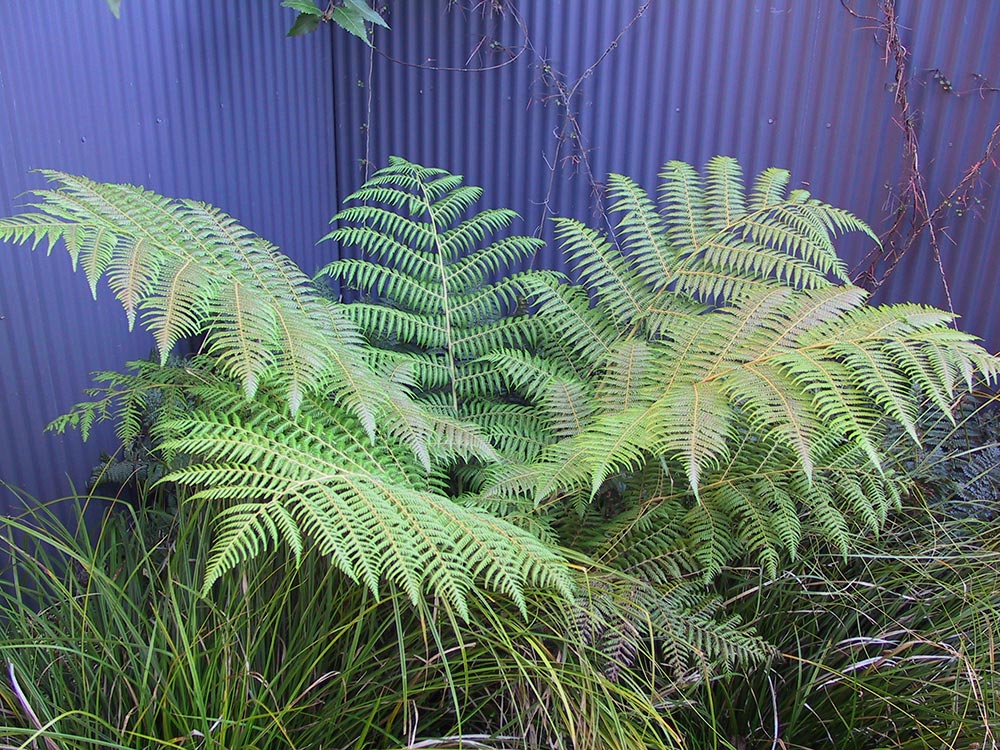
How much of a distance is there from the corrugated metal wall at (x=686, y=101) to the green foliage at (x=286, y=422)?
1.65 metres

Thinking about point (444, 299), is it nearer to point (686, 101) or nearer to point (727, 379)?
point (727, 379)

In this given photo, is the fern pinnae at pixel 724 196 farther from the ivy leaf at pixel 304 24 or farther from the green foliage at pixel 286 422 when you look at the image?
the ivy leaf at pixel 304 24

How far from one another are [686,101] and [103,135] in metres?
2.05

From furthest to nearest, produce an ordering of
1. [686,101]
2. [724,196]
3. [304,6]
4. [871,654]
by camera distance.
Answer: [686,101] → [304,6] → [724,196] → [871,654]

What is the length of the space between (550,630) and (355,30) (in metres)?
2.10

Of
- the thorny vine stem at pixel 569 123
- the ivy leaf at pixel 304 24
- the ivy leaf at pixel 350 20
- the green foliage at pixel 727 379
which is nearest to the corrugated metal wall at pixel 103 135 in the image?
the ivy leaf at pixel 304 24

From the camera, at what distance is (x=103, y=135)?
2213 millimetres

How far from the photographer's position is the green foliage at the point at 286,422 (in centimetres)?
135

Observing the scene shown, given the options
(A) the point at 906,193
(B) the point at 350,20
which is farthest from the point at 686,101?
(B) the point at 350,20

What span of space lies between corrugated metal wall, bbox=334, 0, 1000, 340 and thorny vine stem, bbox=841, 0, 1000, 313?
2 cm

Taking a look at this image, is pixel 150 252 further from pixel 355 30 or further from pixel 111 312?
pixel 355 30

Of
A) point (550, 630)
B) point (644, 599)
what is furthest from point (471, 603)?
point (644, 599)

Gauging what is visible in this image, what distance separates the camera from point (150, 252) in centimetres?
147

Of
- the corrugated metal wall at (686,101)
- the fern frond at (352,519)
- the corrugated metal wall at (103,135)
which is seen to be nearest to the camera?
the fern frond at (352,519)
